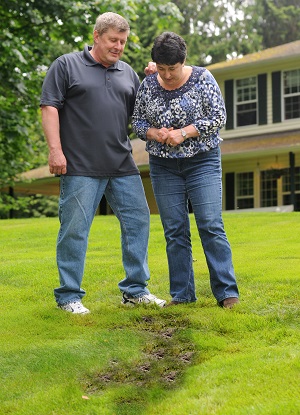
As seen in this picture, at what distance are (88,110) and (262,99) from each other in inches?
665

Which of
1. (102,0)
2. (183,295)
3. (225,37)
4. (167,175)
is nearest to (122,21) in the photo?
(167,175)

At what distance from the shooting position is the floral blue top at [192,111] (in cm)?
571

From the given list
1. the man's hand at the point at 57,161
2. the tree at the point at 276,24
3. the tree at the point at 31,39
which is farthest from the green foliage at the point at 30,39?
the tree at the point at 276,24

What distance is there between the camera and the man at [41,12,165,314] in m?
5.79

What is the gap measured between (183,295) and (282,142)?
15.6 meters

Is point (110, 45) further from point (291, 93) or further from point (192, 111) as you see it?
point (291, 93)

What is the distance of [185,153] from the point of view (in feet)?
18.7

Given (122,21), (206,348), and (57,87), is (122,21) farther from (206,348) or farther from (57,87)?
(206,348)

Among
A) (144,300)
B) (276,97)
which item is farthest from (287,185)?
(144,300)

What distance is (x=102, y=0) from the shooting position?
1511 cm

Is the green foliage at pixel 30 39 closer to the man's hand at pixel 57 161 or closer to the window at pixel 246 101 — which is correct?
the window at pixel 246 101

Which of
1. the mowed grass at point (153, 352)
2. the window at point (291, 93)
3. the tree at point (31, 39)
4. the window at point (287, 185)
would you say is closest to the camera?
the mowed grass at point (153, 352)

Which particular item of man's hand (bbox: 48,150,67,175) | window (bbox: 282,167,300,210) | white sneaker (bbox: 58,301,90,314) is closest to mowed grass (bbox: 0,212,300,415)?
white sneaker (bbox: 58,301,90,314)

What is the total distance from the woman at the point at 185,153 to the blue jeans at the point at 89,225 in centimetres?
22
